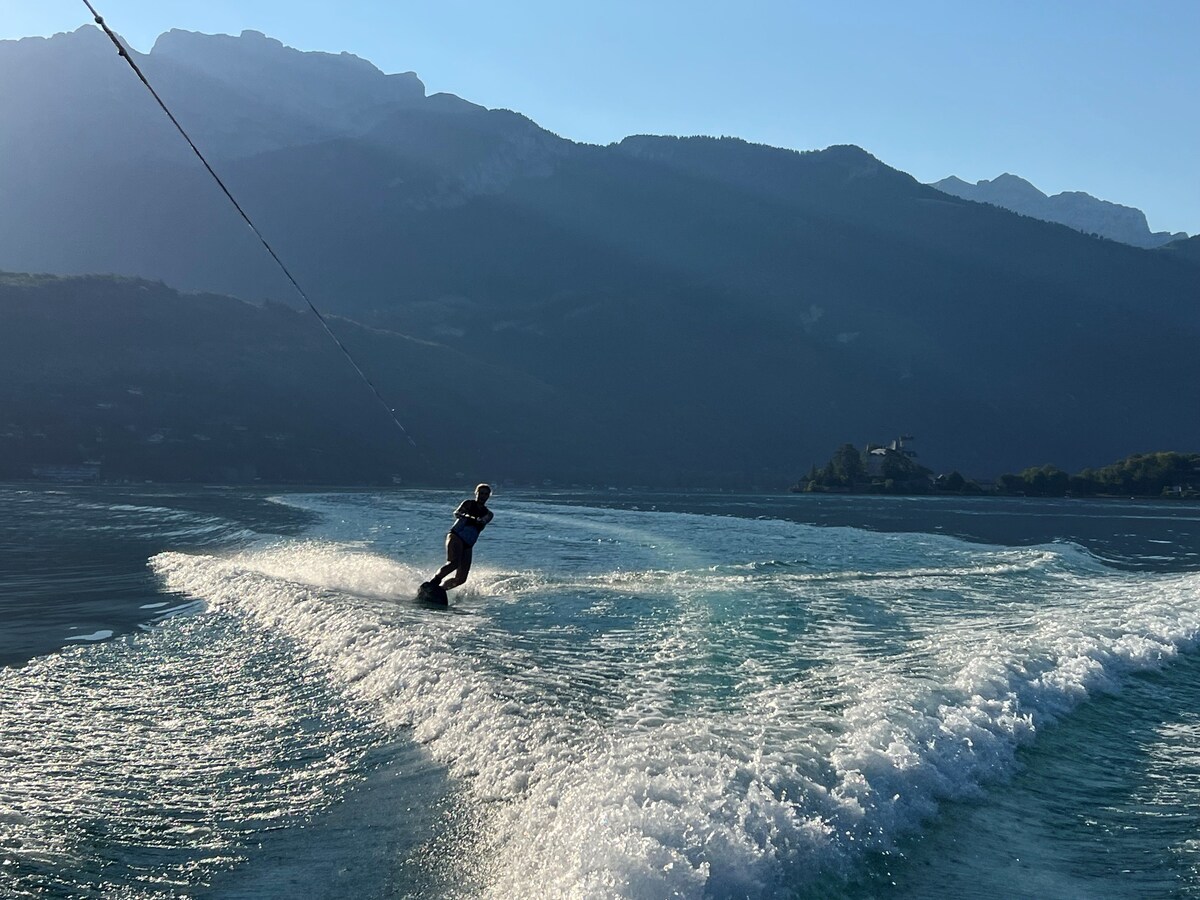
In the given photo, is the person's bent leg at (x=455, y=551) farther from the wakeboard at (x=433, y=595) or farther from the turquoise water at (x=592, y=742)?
the turquoise water at (x=592, y=742)

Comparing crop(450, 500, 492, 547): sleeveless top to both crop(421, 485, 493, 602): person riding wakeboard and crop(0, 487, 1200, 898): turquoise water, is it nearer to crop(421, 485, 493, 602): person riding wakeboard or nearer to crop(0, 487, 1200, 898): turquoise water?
crop(421, 485, 493, 602): person riding wakeboard

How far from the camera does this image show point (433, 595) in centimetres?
1413

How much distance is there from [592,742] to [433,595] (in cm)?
802

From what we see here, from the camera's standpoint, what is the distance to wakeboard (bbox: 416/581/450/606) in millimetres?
14023

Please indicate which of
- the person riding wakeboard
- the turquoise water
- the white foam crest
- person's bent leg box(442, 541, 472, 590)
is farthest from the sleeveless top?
the white foam crest

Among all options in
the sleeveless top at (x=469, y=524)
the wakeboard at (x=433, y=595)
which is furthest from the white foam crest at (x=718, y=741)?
the sleeveless top at (x=469, y=524)

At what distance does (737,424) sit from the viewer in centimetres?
16962

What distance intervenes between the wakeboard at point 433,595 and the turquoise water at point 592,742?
27 centimetres

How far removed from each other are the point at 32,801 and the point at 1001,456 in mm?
179968

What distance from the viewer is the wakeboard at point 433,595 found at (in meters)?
14.0

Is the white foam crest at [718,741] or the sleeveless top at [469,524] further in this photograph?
the sleeveless top at [469,524]

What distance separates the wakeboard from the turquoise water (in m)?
0.27

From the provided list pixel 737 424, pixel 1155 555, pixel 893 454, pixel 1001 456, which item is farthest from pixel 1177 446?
pixel 1155 555

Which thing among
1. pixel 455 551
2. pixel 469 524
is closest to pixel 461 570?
pixel 455 551
